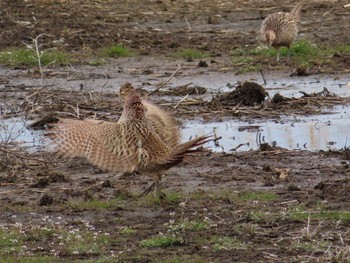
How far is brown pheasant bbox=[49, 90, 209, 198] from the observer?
9797 millimetres

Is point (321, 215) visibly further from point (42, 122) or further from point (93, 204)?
point (42, 122)

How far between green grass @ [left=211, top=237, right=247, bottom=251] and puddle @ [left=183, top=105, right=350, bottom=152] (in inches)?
169

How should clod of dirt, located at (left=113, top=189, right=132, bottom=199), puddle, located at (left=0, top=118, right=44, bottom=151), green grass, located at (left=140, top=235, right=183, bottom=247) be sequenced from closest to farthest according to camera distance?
1. green grass, located at (left=140, top=235, right=183, bottom=247)
2. clod of dirt, located at (left=113, top=189, right=132, bottom=199)
3. puddle, located at (left=0, top=118, right=44, bottom=151)

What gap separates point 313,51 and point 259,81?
2.44m

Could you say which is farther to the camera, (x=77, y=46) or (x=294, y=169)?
(x=77, y=46)

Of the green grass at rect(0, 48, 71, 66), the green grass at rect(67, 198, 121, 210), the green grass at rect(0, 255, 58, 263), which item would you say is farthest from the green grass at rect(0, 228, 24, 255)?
the green grass at rect(0, 48, 71, 66)

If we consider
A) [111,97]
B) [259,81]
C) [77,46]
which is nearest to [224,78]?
[259,81]

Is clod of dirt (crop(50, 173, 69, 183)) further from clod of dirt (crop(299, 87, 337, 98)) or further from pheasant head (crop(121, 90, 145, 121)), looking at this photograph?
clod of dirt (crop(299, 87, 337, 98))

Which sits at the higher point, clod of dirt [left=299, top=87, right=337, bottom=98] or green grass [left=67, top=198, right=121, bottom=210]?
green grass [left=67, top=198, right=121, bottom=210]

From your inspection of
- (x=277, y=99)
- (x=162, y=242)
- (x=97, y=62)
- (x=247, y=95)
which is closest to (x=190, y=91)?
(x=247, y=95)

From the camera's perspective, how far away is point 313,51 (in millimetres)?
20141

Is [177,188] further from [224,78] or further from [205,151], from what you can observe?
[224,78]

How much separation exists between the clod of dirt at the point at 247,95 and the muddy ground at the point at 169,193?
162mm

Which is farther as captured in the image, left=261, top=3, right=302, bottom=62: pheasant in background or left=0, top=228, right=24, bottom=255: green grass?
left=261, top=3, right=302, bottom=62: pheasant in background
